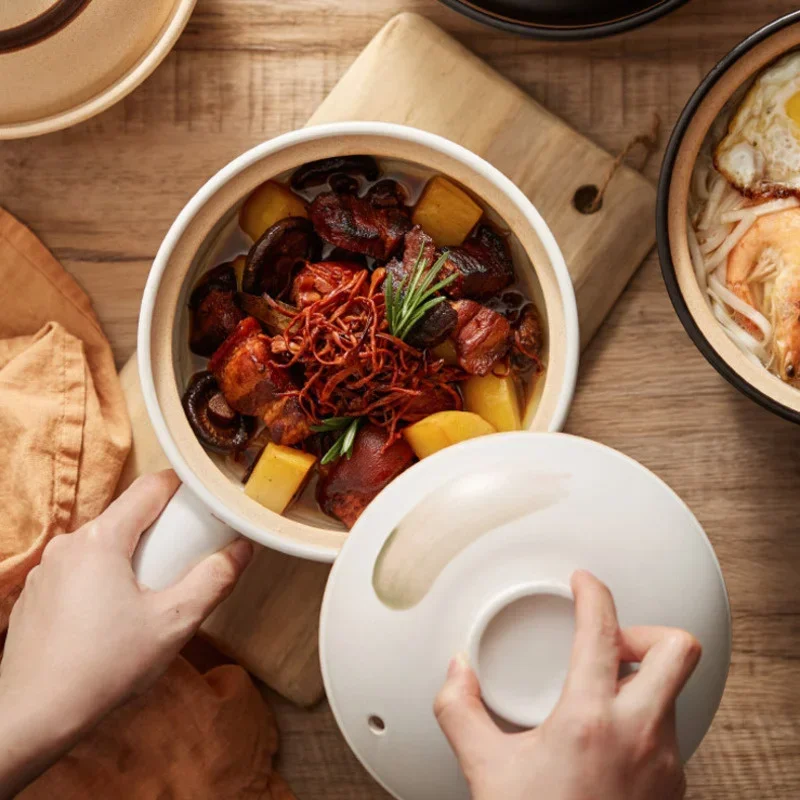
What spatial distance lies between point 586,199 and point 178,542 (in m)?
0.59

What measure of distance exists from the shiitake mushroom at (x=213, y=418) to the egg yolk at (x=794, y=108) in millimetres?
646

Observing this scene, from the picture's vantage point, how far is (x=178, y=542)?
3.19 ft

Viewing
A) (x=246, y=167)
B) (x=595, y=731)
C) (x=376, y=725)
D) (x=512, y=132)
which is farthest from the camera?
(x=512, y=132)

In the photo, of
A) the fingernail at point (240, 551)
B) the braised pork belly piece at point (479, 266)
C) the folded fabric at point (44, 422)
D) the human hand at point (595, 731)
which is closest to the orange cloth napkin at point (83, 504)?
the folded fabric at point (44, 422)

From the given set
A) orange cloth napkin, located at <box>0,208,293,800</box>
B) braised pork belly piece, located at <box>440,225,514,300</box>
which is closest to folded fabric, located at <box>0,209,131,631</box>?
orange cloth napkin, located at <box>0,208,293,800</box>

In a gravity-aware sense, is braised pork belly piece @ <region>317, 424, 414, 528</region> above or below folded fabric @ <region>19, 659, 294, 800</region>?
above

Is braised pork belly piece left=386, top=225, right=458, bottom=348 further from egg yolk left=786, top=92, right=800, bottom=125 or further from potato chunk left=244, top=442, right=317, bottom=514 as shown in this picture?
egg yolk left=786, top=92, right=800, bottom=125

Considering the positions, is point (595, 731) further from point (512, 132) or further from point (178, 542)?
point (512, 132)

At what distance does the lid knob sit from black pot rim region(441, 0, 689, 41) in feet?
1.98

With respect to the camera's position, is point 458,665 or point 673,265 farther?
point 673,265

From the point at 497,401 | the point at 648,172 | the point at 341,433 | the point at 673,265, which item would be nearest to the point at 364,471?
the point at 341,433

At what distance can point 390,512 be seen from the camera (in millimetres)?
768

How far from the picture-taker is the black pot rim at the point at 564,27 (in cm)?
100

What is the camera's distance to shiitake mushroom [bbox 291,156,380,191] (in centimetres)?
101
